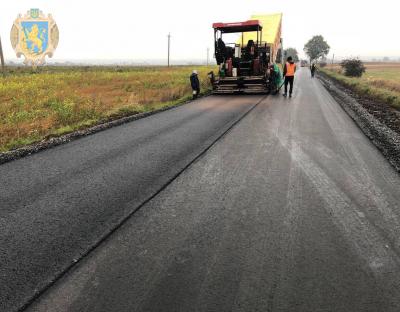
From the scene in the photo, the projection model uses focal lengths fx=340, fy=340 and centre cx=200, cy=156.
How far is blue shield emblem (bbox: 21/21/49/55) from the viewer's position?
63.4 m

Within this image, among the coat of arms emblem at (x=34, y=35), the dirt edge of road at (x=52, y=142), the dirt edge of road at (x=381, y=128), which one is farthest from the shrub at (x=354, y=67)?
the coat of arms emblem at (x=34, y=35)

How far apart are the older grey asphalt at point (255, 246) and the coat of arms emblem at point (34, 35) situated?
66679 mm

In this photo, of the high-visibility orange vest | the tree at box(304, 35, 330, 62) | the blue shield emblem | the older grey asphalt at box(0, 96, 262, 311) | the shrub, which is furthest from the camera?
the tree at box(304, 35, 330, 62)

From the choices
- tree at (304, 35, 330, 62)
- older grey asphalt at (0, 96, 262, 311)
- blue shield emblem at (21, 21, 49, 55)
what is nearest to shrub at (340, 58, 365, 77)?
older grey asphalt at (0, 96, 262, 311)

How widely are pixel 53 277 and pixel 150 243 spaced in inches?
37.8

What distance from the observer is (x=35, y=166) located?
625 centimetres

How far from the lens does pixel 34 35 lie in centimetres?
6384

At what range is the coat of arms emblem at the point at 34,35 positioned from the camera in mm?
62875

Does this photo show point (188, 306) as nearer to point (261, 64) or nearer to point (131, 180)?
point (131, 180)

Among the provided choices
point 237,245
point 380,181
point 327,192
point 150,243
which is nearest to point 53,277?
point 150,243

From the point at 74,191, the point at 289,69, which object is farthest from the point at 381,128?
the point at 74,191

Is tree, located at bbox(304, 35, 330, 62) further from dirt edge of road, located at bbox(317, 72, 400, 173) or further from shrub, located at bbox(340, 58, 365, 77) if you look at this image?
dirt edge of road, located at bbox(317, 72, 400, 173)

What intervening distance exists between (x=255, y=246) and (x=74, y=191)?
292cm

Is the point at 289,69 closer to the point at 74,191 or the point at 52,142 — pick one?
the point at 52,142
